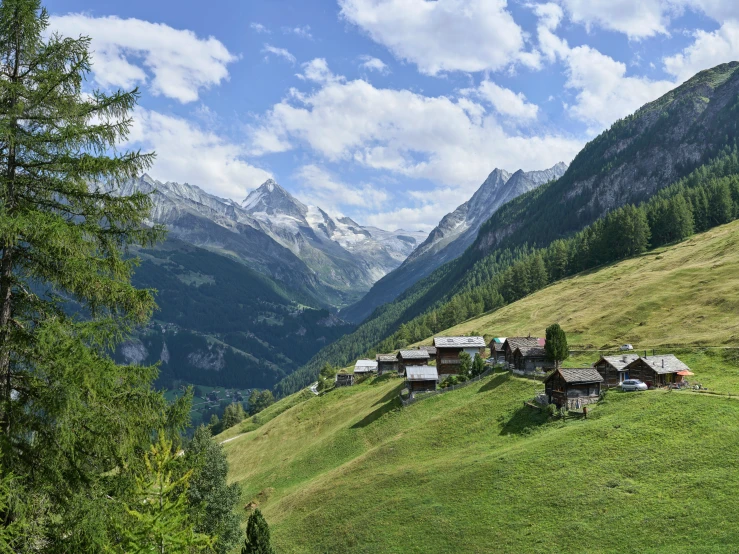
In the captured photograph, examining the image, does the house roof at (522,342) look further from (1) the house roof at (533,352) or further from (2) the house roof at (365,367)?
(2) the house roof at (365,367)

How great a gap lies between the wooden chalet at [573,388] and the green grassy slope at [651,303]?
79.6 feet

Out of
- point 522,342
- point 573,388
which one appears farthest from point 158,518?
point 522,342

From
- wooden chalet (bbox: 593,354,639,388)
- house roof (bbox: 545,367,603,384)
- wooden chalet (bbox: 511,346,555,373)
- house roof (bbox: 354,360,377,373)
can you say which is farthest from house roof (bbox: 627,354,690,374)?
house roof (bbox: 354,360,377,373)

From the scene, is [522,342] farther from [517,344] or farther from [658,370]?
[658,370]

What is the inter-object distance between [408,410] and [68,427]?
66240 millimetres

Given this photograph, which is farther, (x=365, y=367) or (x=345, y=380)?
(x=365, y=367)

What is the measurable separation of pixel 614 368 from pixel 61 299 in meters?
67.5

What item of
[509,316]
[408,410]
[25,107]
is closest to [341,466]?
[408,410]

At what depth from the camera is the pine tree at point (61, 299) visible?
12055 mm

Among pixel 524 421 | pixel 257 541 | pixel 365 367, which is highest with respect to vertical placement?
pixel 257 541

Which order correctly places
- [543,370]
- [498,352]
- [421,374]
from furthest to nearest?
[498,352], [421,374], [543,370]

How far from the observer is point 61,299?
14.2m

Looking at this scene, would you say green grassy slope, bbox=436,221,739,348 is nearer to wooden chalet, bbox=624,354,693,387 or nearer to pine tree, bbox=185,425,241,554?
wooden chalet, bbox=624,354,693,387

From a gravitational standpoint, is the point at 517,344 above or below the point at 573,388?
above
